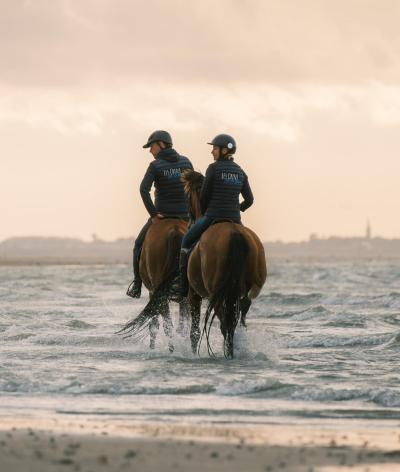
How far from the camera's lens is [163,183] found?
1712cm

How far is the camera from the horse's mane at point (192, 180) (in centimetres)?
1559

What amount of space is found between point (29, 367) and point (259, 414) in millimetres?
4544

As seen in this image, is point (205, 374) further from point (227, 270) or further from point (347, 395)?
point (347, 395)

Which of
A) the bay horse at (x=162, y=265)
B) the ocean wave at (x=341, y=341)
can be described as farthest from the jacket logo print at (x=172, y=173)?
the ocean wave at (x=341, y=341)

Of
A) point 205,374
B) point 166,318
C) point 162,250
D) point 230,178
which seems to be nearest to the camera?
point 205,374

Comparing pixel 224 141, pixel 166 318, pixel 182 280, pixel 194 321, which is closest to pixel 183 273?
pixel 182 280

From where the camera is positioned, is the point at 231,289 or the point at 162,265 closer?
the point at 231,289

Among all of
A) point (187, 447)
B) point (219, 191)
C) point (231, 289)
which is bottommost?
point (187, 447)

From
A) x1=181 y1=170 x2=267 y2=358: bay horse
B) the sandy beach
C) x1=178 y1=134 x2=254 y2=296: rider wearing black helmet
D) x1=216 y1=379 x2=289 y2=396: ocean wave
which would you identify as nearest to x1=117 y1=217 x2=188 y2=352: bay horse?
x1=178 y1=134 x2=254 y2=296: rider wearing black helmet

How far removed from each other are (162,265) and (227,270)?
2.30 m

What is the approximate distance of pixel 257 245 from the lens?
14.6 m

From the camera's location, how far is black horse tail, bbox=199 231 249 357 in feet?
47.1

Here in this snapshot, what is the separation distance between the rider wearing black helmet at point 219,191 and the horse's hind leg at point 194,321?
0.38 meters

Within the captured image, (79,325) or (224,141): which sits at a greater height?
(224,141)
